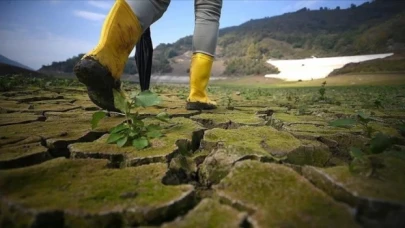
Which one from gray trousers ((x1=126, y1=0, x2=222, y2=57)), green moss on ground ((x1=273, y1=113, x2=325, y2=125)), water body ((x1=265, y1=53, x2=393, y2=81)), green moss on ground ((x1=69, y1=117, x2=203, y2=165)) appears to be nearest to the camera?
green moss on ground ((x1=69, y1=117, x2=203, y2=165))

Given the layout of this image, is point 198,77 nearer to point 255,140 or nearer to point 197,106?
point 197,106

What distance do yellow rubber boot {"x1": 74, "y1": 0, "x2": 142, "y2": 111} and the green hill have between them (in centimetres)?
1976

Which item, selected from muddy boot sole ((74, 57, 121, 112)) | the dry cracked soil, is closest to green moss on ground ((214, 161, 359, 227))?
the dry cracked soil

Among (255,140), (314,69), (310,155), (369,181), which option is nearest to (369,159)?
(369,181)

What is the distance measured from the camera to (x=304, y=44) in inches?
1380

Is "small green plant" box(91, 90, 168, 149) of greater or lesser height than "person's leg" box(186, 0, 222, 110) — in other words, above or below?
below

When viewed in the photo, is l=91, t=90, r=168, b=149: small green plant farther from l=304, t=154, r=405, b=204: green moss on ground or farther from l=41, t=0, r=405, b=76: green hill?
Result: l=41, t=0, r=405, b=76: green hill

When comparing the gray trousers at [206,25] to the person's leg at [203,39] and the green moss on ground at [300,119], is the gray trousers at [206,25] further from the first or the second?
the green moss on ground at [300,119]

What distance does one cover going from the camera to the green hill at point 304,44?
925 inches

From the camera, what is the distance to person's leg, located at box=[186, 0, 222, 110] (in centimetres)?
195

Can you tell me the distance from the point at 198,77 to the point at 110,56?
69cm

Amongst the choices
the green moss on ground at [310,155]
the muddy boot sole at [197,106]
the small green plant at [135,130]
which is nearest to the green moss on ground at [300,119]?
the muddy boot sole at [197,106]

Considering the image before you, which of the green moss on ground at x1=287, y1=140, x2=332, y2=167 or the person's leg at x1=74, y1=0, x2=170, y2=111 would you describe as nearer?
the green moss on ground at x1=287, y1=140, x2=332, y2=167

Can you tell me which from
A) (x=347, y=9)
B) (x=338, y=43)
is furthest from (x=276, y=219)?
(x=347, y=9)
